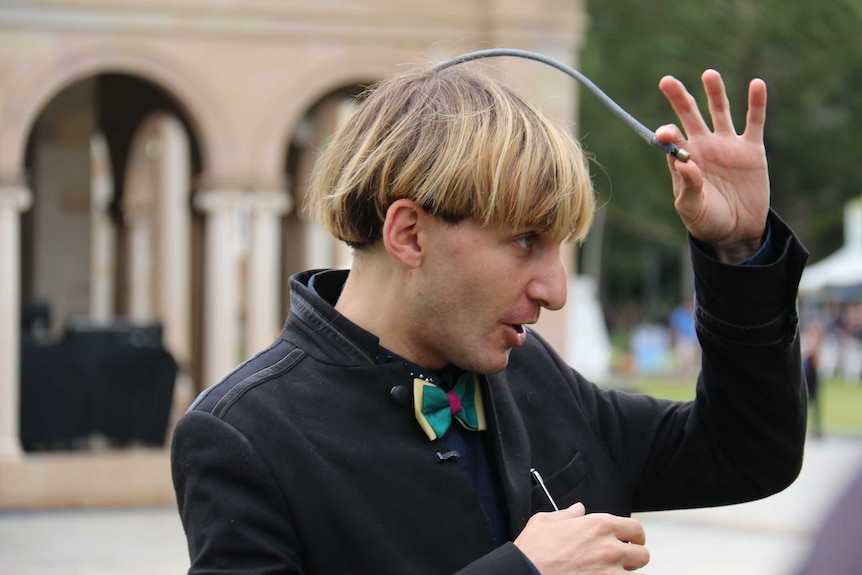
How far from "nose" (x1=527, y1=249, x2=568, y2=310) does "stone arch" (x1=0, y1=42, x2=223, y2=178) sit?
29.6 ft

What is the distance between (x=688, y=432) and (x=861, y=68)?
103 feet

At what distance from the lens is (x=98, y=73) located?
10836 mm

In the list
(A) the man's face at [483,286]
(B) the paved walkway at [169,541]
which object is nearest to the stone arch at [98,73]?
(B) the paved walkway at [169,541]

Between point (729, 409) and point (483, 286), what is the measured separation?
0.52 meters

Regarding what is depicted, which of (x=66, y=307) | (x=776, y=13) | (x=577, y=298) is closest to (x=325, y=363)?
(x=66, y=307)

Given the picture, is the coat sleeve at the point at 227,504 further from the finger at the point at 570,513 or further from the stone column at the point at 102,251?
the stone column at the point at 102,251

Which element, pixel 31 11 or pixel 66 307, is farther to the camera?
pixel 66 307

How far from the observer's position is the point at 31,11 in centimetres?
1049

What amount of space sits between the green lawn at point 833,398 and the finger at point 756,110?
14841 mm

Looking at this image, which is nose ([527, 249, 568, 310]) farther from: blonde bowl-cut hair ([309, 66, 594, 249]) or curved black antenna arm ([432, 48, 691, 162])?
curved black antenna arm ([432, 48, 691, 162])

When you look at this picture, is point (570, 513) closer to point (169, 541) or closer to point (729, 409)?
point (729, 409)

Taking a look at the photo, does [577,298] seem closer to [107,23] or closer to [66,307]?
[66,307]

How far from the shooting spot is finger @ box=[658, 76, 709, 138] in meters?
2.14

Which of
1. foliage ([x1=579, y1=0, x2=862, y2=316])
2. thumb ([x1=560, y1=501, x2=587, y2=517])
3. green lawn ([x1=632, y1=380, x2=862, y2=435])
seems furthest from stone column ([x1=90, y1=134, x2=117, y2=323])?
foliage ([x1=579, y1=0, x2=862, y2=316])
